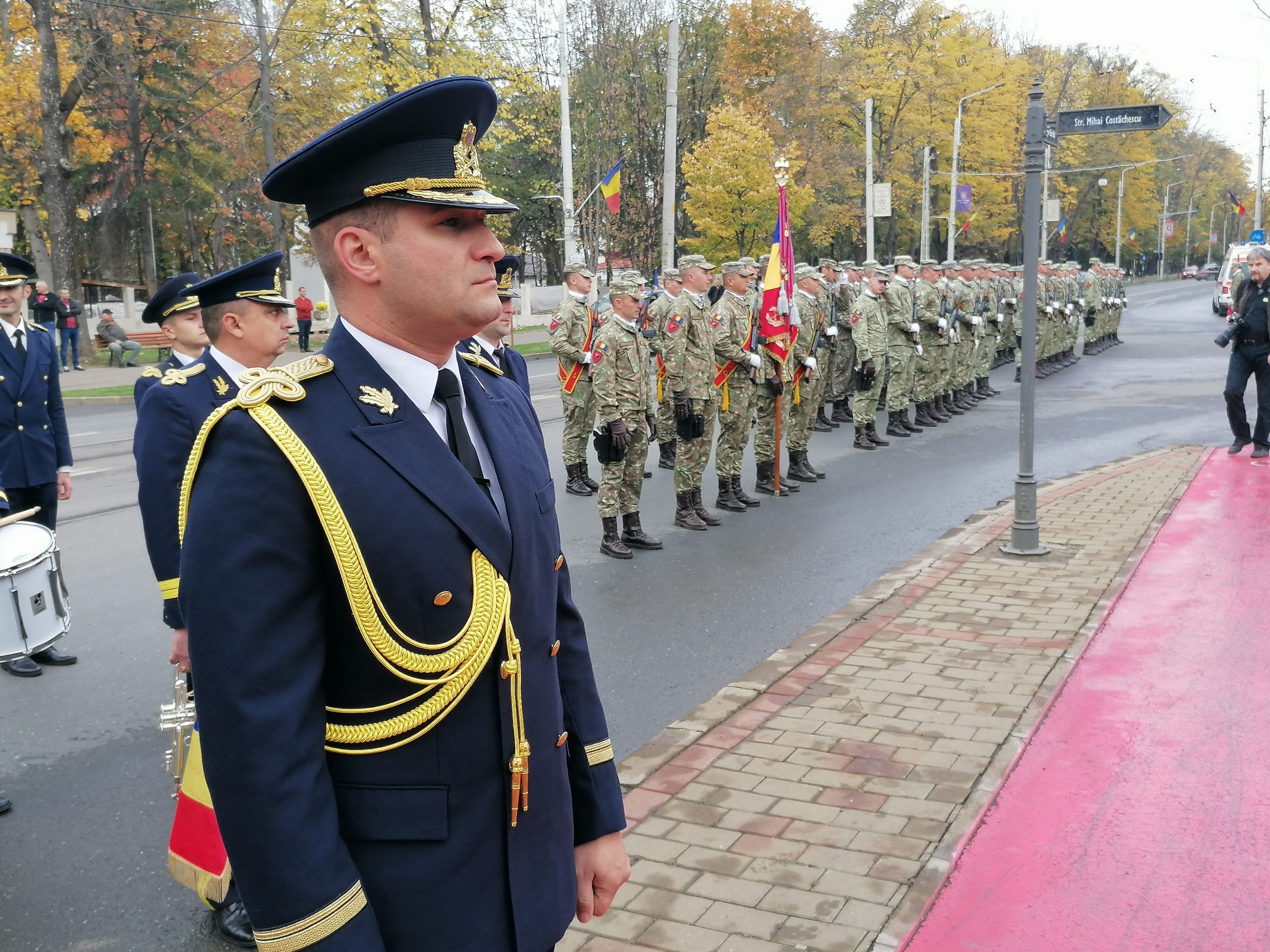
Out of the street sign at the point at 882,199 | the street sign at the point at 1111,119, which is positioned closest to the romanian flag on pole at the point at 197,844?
the street sign at the point at 1111,119

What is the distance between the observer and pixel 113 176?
133 ft

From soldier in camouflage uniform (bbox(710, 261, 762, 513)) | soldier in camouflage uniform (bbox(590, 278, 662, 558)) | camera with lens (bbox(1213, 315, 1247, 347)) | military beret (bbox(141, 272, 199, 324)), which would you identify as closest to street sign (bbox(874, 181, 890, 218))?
camera with lens (bbox(1213, 315, 1247, 347))

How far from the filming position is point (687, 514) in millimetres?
9898

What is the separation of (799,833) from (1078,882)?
0.95m

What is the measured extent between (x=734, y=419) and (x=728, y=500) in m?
0.77

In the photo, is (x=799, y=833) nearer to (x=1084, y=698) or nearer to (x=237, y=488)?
(x=1084, y=698)

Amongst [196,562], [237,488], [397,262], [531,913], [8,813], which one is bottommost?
[8,813]

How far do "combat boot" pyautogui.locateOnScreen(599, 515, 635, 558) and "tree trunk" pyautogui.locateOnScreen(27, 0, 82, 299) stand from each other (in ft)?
75.0

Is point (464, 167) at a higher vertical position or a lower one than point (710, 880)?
higher

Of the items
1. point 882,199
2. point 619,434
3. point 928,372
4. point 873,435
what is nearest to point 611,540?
point 619,434

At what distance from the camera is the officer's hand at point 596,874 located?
2.21m

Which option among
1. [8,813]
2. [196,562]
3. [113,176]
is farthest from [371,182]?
[113,176]

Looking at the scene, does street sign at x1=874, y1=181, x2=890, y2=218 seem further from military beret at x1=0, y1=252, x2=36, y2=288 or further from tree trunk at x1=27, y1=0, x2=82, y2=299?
military beret at x1=0, y1=252, x2=36, y2=288

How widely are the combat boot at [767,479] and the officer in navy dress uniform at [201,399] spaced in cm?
721
